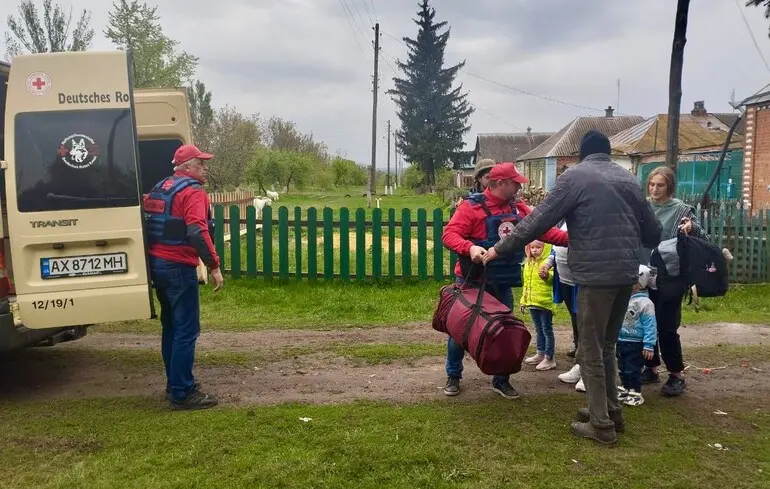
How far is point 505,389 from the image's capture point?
4512 millimetres

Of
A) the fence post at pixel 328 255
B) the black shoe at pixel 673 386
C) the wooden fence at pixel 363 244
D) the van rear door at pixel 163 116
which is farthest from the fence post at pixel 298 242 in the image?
the black shoe at pixel 673 386

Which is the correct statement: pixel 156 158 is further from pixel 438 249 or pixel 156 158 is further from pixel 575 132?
pixel 575 132

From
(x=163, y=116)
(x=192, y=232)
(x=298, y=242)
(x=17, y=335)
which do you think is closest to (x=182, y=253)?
(x=192, y=232)

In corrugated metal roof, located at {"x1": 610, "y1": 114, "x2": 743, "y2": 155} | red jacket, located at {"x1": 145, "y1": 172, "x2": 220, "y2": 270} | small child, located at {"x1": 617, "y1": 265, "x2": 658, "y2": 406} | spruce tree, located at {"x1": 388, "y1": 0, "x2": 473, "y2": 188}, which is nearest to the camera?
red jacket, located at {"x1": 145, "y1": 172, "x2": 220, "y2": 270}

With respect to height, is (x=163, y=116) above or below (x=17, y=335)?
above

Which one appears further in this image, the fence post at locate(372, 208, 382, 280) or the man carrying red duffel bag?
the fence post at locate(372, 208, 382, 280)

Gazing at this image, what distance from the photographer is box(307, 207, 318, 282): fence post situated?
9.13 meters

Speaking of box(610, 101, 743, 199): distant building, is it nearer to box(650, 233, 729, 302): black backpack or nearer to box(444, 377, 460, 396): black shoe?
box(650, 233, 729, 302): black backpack

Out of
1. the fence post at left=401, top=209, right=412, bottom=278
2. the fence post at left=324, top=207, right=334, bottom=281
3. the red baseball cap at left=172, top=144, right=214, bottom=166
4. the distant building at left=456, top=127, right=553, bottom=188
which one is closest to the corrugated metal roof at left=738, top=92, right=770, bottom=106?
the fence post at left=401, top=209, right=412, bottom=278

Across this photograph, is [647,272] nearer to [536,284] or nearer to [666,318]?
[666,318]

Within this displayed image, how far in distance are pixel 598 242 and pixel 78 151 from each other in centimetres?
363

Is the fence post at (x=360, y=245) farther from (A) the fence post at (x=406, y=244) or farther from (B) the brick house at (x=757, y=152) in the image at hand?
(B) the brick house at (x=757, y=152)

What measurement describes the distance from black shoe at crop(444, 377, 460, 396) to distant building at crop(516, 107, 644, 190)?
3307 cm

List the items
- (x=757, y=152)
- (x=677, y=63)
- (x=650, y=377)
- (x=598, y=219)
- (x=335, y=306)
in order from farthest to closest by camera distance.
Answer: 1. (x=757, y=152)
2. (x=677, y=63)
3. (x=335, y=306)
4. (x=650, y=377)
5. (x=598, y=219)
